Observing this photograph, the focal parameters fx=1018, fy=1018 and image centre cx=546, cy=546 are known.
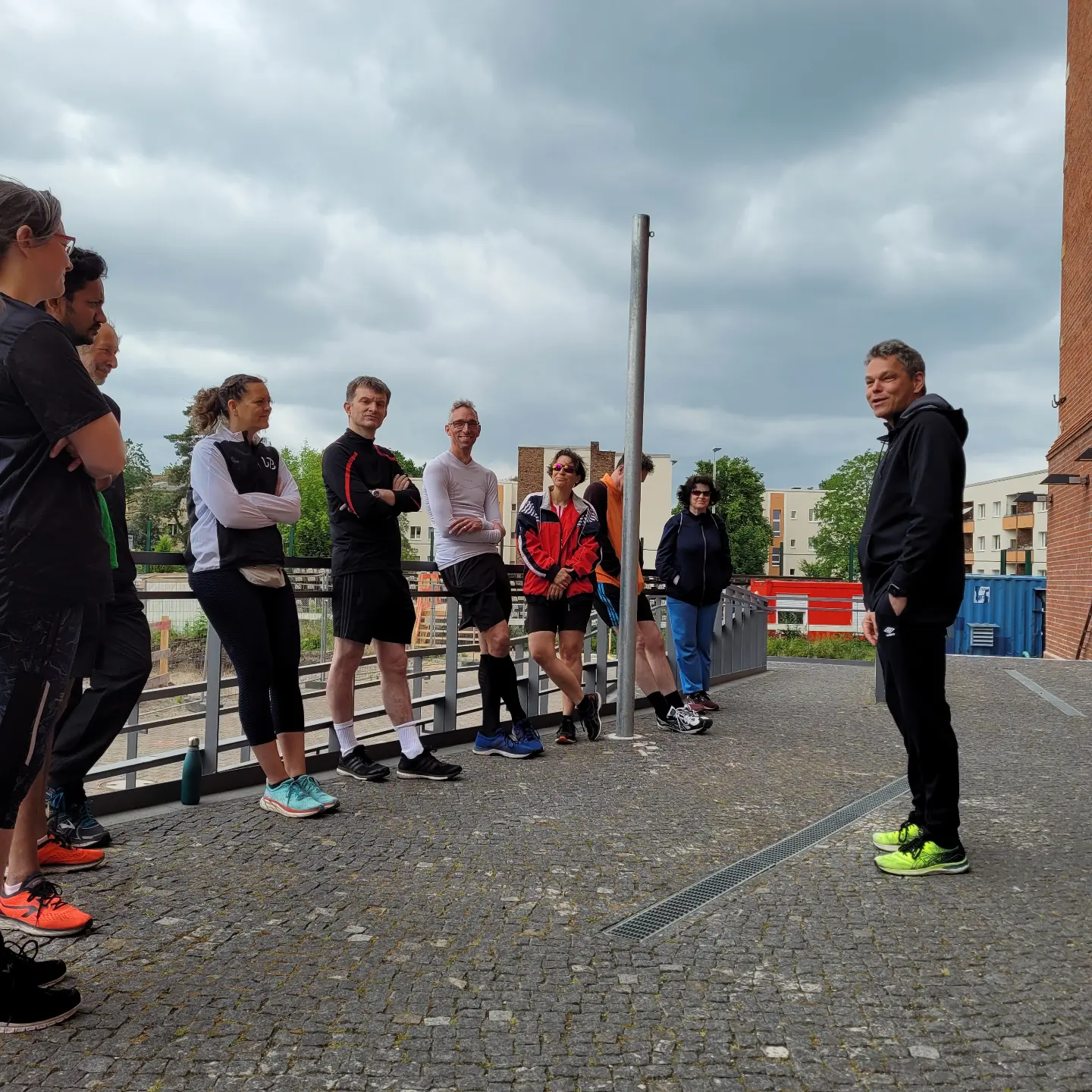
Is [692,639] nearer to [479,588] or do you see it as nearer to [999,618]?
[479,588]

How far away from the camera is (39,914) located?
2.94m

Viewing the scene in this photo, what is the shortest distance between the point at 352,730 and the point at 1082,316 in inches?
697

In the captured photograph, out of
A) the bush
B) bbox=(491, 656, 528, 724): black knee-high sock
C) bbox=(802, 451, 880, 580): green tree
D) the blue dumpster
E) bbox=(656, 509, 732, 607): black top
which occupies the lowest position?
the bush

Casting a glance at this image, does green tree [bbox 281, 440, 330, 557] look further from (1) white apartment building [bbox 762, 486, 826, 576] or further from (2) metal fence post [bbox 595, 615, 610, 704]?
(2) metal fence post [bbox 595, 615, 610, 704]

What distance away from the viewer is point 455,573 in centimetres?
593

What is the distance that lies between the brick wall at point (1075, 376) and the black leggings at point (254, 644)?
641 inches

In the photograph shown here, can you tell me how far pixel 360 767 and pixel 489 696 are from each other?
1.12m

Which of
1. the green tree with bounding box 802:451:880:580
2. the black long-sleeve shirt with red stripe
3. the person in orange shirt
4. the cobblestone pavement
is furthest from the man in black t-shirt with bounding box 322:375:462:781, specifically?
the green tree with bounding box 802:451:880:580

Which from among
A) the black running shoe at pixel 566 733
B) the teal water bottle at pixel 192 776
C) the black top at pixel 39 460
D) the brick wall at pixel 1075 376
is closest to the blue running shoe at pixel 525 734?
the black running shoe at pixel 566 733

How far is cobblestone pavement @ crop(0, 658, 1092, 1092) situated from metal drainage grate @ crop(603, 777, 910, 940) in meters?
0.07

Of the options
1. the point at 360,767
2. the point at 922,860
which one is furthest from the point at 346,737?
the point at 922,860

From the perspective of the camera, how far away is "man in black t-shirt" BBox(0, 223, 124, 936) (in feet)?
7.82

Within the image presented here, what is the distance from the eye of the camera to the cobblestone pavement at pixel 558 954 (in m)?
2.25

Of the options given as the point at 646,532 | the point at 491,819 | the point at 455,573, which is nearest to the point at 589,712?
the point at 455,573
